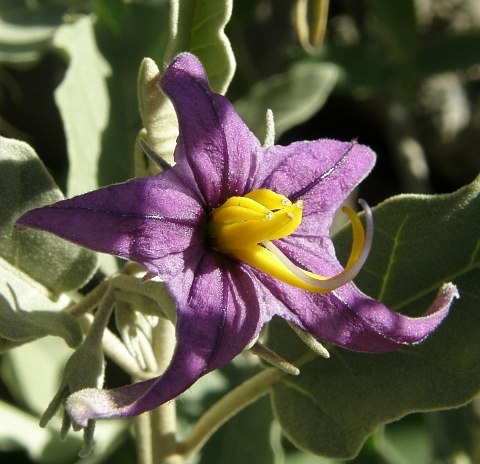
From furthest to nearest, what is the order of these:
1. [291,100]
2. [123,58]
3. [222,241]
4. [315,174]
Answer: [291,100] → [123,58] → [315,174] → [222,241]

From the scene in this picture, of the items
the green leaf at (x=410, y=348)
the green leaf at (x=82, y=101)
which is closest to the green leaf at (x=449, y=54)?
the green leaf at (x=82, y=101)

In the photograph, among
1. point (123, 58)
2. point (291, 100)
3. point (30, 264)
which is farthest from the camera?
point (291, 100)

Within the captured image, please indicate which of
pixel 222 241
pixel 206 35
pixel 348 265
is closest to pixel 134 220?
pixel 222 241

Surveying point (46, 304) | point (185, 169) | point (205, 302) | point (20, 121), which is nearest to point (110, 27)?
point (46, 304)

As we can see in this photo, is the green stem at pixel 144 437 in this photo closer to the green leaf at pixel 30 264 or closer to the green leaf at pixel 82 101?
the green leaf at pixel 30 264

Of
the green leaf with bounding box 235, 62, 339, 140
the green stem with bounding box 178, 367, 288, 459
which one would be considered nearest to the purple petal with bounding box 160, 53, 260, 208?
the green stem with bounding box 178, 367, 288, 459

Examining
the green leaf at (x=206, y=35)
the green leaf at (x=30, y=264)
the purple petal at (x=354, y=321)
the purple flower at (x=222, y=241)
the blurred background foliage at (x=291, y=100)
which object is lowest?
the blurred background foliage at (x=291, y=100)

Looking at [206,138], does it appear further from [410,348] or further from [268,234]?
[410,348]
